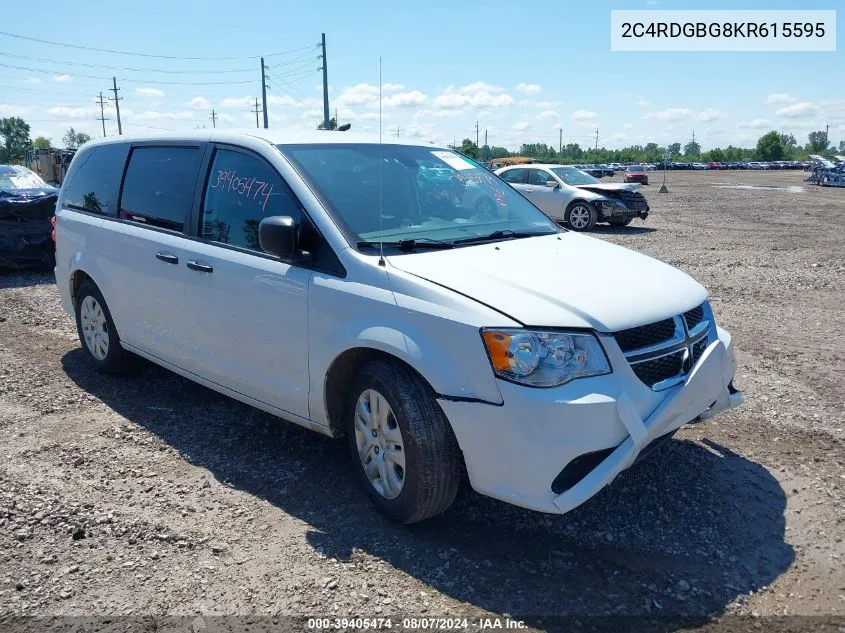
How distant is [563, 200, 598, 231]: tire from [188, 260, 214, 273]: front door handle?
1385 centimetres

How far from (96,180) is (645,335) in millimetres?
4509

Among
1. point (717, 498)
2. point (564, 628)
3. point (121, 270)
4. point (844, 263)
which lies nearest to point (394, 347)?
point (564, 628)

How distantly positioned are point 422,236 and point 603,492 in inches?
65.7

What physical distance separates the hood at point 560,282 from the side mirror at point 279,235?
19.9 inches

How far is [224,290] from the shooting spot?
4.13 meters

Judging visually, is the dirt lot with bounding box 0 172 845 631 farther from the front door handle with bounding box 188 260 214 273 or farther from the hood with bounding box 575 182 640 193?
the hood with bounding box 575 182 640 193

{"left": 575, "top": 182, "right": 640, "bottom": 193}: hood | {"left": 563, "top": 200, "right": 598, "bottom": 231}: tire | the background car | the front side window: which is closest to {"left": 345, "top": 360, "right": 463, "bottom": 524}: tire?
the front side window

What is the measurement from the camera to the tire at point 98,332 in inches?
217

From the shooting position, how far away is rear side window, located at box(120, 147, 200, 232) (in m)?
4.59

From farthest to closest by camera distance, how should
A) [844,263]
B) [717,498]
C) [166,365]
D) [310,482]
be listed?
[844,263]
[166,365]
[310,482]
[717,498]

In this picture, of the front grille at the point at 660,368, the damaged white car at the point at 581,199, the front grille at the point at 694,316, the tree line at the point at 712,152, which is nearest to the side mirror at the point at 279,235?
the front grille at the point at 660,368

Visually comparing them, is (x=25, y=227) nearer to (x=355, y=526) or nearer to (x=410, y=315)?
(x=355, y=526)

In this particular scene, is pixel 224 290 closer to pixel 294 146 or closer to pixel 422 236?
pixel 294 146

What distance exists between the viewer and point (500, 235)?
4.09 metres
